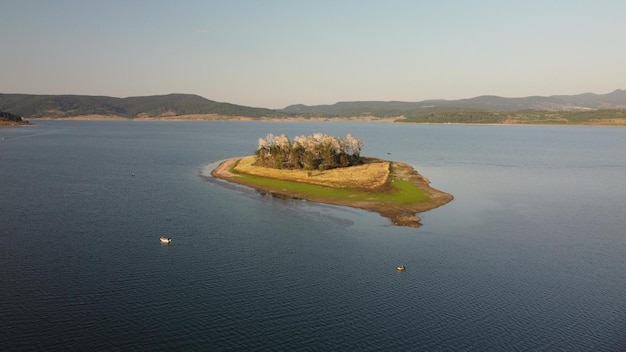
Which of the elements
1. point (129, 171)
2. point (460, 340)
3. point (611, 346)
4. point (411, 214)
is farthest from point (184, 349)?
point (129, 171)

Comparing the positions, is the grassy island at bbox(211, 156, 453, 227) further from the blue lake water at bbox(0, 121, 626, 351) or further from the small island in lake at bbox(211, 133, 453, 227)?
the blue lake water at bbox(0, 121, 626, 351)

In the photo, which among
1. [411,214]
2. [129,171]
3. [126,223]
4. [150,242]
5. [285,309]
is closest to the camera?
[285,309]

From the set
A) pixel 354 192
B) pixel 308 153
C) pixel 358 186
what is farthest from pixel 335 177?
pixel 354 192

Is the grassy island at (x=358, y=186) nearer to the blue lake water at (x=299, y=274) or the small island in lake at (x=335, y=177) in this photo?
the small island in lake at (x=335, y=177)

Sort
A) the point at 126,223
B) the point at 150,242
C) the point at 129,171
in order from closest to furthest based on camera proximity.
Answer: the point at 150,242 < the point at 126,223 < the point at 129,171

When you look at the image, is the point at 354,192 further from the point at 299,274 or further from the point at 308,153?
the point at 299,274

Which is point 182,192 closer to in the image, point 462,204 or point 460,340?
point 462,204

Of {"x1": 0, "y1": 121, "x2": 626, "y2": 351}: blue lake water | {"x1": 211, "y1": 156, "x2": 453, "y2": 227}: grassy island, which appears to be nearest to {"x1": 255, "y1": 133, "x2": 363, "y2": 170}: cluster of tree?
{"x1": 211, "y1": 156, "x2": 453, "y2": 227}: grassy island
